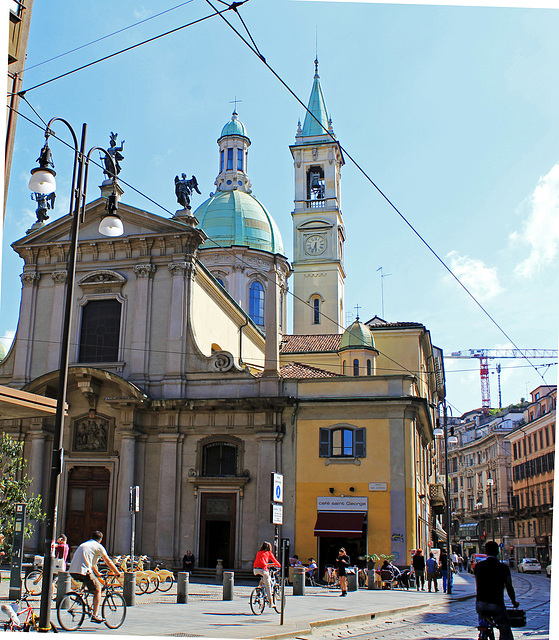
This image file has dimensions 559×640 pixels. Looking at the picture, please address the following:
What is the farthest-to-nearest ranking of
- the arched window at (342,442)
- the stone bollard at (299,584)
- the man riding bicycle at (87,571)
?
1. the arched window at (342,442)
2. the stone bollard at (299,584)
3. the man riding bicycle at (87,571)

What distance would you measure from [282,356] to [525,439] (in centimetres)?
3469

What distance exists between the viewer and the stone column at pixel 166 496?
28984 millimetres

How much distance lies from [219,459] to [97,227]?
38.3 ft

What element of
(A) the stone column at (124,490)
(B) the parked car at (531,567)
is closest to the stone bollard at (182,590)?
(A) the stone column at (124,490)

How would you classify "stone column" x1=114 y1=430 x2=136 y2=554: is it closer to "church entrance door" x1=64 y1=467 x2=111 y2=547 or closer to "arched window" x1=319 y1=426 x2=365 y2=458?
"church entrance door" x1=64 y1=467 x2=111 y2=547

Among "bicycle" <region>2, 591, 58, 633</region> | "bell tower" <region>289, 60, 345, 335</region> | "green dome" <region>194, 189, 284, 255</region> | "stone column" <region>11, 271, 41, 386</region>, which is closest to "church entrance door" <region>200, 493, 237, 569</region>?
"stone column" <region>11, 271, 41, 386</region>

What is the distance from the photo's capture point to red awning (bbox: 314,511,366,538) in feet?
91.1

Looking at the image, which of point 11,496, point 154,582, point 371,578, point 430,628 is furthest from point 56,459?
point 371,578

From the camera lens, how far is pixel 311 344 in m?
44.0

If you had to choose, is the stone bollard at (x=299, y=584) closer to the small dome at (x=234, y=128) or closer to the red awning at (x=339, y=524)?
the red awning at (x=339, y=524)

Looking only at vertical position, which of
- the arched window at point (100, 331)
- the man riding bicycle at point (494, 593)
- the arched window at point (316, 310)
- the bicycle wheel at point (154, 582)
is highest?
the arched window at point (316, 310)

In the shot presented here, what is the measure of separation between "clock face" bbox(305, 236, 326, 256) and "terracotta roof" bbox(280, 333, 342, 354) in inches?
448

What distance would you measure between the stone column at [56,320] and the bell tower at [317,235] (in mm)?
21741

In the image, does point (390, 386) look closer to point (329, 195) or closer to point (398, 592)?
point (398, 592)
